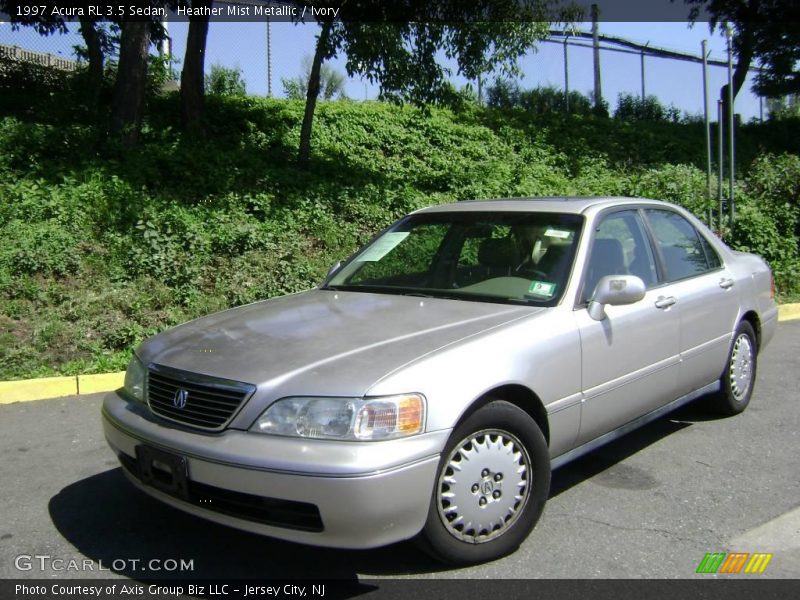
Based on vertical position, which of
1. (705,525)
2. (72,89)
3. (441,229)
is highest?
(72,89)

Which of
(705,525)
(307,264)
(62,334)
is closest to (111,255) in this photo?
(62,334)

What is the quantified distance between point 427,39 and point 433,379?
28.6ft

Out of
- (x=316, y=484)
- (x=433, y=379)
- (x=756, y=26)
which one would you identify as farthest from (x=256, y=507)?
(x=756, y=26)

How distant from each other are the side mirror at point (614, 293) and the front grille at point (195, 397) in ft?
5.85

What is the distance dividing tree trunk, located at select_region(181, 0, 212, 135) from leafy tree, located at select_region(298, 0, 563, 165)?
1.91m

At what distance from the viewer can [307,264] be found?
8812mm

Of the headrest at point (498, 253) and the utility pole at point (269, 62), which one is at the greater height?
the utility pole at point (269, 62)

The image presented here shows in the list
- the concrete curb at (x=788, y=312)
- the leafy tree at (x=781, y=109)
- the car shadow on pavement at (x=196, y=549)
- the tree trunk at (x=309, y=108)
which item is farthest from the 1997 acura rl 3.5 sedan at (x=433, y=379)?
the leafy tree at (x=781, y=109)

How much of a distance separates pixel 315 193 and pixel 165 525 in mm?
7228

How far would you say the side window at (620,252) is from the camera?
418cm

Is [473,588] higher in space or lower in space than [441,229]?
lower

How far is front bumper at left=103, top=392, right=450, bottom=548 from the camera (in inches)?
111

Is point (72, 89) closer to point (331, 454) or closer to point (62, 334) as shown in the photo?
point (62, 334)

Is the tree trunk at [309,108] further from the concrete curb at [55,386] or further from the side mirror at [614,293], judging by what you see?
the side mirror at [614,293]
